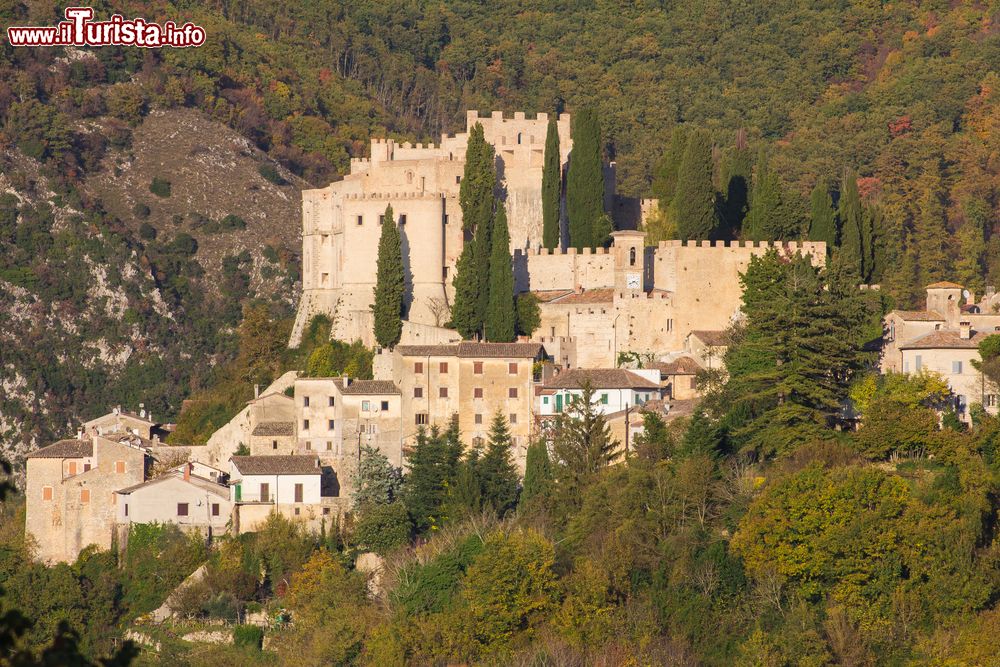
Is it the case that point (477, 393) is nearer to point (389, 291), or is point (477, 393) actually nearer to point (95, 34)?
point (389, 291)

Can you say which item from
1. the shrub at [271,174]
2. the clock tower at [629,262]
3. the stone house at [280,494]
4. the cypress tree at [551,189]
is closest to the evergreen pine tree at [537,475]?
the stone house at [280,494]

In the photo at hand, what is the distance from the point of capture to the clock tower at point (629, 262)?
55594 mm

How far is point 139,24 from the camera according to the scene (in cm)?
9394

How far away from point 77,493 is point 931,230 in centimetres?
3355

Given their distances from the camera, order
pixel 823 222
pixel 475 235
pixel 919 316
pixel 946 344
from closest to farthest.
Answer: pixel 946 344 → pixel 919 316 → pixel 475 235 → pixel 823 222

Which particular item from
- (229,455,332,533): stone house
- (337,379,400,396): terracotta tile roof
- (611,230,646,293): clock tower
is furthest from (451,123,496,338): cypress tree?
(229,455,332,533): stone house

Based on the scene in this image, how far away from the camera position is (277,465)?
173ft

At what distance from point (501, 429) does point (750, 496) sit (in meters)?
7.60

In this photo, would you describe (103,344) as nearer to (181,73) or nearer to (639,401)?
(181,73)

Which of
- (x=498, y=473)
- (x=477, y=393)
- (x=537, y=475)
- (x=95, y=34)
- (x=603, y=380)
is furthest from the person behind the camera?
(x=95, y=34)

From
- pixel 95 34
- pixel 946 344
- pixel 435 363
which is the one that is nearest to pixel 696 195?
pixel 435 363

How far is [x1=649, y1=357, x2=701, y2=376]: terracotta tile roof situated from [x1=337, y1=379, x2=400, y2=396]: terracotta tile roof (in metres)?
6.86

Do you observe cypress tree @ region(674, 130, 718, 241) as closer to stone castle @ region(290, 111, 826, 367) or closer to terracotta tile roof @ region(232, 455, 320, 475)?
stone castle @ region(290, 111, 826, 367)

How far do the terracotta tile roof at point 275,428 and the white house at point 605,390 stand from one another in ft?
21.9
